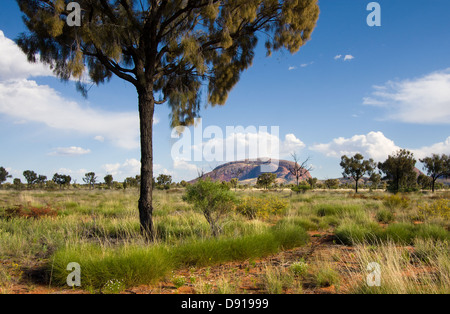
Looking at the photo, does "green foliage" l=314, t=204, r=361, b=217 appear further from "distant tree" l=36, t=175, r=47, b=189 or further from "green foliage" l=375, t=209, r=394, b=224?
"distant tree" l=36, t=175, r=47, b=189

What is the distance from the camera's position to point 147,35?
7.73 meters

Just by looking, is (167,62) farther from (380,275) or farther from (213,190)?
(380,275)

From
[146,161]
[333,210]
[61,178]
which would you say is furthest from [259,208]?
[61,178]

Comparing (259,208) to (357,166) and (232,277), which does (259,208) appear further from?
(357,166)

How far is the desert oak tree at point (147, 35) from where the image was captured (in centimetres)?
693

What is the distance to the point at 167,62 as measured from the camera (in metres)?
9.47

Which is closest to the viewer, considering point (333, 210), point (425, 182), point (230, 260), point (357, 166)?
point (230, 260)

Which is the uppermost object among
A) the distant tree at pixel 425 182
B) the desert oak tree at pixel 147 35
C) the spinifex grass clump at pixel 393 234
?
the desert oak tree at pixel 147 35

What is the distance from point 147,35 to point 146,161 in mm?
3609

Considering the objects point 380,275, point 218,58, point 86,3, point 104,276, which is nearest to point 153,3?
point 86,3

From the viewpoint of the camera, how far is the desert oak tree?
6.93 m

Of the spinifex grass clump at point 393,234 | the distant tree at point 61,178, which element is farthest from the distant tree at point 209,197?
the distant tree at point 61,178

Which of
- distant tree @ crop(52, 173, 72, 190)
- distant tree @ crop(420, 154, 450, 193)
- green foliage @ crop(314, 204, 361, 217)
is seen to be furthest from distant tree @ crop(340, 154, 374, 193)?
distant tree @ crop(52, 173, 72, 190)

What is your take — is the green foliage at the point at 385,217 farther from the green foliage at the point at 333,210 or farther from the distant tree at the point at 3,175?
the distant tree at the point at 3,175
